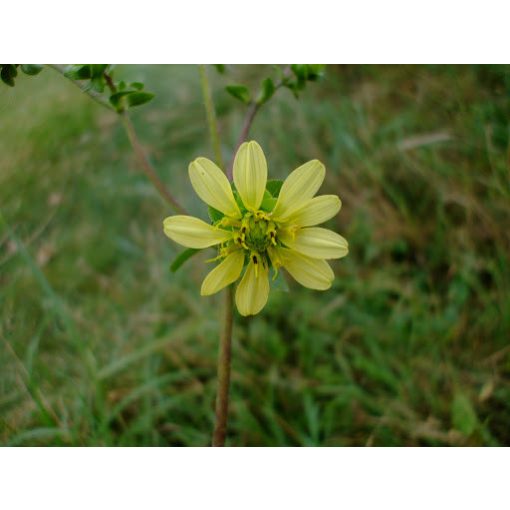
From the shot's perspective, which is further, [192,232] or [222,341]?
[222,341]

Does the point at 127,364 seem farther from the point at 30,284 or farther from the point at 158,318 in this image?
the point at 30,284

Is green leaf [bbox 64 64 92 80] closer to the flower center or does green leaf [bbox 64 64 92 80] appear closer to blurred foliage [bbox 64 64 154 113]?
blurred foliage [bbox 64 64 154 113]

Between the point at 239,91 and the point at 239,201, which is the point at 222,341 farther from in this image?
the point at 239,91

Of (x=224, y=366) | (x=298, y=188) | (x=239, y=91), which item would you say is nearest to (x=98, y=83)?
(x=239, y=91)

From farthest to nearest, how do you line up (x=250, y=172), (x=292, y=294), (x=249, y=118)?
(x=292, y=294) < (x=249, y=118) < (x=250, y=172)

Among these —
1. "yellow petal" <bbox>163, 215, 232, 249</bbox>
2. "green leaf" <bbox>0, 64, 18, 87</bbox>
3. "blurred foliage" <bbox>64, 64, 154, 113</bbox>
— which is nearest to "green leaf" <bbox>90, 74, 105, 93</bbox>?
"blurred foliage" <bbox>64, 64, 154, 113</bbox>

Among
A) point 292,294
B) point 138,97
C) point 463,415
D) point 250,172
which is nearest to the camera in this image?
point 250,172

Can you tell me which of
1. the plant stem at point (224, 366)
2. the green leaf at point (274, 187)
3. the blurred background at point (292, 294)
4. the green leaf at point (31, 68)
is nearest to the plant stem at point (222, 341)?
the plant stem at point (224, 366)
